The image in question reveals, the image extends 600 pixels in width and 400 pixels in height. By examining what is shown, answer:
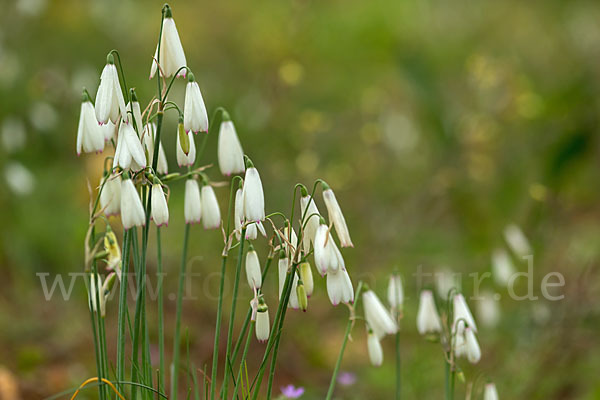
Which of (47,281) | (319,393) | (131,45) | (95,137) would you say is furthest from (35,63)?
(95,137)

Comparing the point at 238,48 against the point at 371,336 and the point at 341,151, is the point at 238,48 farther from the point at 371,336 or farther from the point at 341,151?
the point at 371,336

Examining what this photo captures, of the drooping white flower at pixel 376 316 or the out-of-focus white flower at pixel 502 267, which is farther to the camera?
the out-of-focus white flower at pixel 502 267

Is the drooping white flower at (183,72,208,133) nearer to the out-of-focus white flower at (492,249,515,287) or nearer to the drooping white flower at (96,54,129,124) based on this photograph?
the drooping white flower at (96,54,129,124)

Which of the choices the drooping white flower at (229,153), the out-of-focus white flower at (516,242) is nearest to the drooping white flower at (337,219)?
the drooping white flower at (229,153)

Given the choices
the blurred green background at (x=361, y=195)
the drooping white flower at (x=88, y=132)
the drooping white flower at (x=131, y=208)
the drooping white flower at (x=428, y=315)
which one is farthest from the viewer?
the blurred green background at (x=361, y=195)

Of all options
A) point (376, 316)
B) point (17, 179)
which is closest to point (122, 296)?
point (376, 316)

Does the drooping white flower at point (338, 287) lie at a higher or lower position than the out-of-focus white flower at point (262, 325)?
higher

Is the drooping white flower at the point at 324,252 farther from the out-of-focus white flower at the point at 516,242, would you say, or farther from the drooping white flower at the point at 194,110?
the out-of-focus white flower at the point at 516,242

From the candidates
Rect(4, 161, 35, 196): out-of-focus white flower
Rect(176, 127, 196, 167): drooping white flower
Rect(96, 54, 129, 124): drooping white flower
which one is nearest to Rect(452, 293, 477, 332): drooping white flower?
Rect(176, 127, 196, 167): drooping white flower
